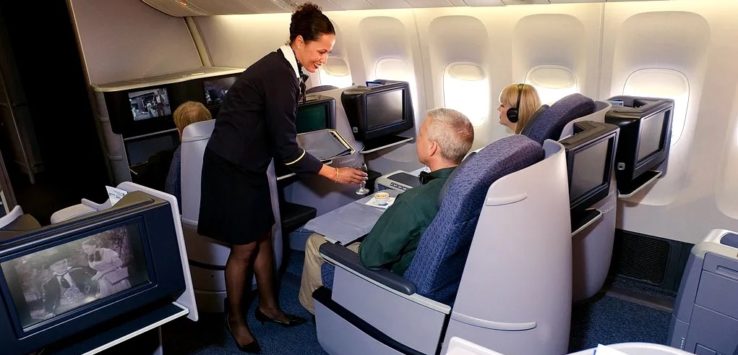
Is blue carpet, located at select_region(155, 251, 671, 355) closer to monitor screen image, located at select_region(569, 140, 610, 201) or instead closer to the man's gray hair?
monitor screen image, located at select_region(569, 140, 610, 201)

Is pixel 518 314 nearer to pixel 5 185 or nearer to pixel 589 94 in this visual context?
pixel 589 94

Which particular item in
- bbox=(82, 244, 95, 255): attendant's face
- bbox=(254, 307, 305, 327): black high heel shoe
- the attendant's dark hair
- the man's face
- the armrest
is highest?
the attendant's dark hair

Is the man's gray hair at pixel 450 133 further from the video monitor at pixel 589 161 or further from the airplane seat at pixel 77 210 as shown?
the airplane seat at pixel 77 210

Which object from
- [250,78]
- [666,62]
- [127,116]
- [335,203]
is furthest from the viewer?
[127,116]

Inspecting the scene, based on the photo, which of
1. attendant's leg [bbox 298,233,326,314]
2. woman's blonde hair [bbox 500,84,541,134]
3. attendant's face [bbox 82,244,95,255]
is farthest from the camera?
woman's blonde hair [bbox 500,84,541,134]

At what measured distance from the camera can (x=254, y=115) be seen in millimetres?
2488

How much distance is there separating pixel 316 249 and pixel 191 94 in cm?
357

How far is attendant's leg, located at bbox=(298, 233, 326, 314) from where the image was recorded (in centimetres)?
266

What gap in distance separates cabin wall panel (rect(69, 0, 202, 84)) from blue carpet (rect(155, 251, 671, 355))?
3792mm

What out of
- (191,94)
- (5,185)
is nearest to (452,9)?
(191,94)

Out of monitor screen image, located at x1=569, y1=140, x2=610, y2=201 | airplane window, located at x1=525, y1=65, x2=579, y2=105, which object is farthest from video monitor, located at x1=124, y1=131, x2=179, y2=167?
monitor screen image, located at x1=569, y1=140, x2=610, y2=201

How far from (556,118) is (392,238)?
1.21 m

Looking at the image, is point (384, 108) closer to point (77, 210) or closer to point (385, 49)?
point (385, 49)

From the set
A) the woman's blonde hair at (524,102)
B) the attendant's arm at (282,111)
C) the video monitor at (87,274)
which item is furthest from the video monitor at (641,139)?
the video monitor at (87,274)
